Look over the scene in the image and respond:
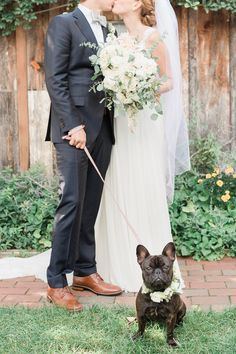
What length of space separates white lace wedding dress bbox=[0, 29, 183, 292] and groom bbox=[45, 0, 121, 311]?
0.86 feet

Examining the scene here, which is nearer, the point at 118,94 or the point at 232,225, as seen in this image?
the point at 118,94

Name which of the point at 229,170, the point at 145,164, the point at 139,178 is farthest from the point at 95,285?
the point at 229,170

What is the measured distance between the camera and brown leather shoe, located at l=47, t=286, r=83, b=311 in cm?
455

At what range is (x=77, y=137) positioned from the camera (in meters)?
4.54

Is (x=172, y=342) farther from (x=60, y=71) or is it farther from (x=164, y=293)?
(x=60, y=71)

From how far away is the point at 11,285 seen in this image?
526 centimetres

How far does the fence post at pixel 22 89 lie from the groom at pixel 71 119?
2.14 metres

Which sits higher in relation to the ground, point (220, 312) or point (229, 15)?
point (229, 15)

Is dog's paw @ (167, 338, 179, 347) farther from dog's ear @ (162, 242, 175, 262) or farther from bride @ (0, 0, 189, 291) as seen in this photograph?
bride @ (0, 0, 189, 291)

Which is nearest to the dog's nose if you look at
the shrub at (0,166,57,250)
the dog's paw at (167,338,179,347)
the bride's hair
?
the dog's paw at (167,338,179,347)

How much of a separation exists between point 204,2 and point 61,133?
9.06 feet

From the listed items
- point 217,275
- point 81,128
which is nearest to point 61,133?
point 81,128

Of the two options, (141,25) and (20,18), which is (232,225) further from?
(20,18)

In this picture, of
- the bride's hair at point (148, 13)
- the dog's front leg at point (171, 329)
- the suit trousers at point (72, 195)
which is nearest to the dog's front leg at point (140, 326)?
the dog's front leg at point (171, 329)
